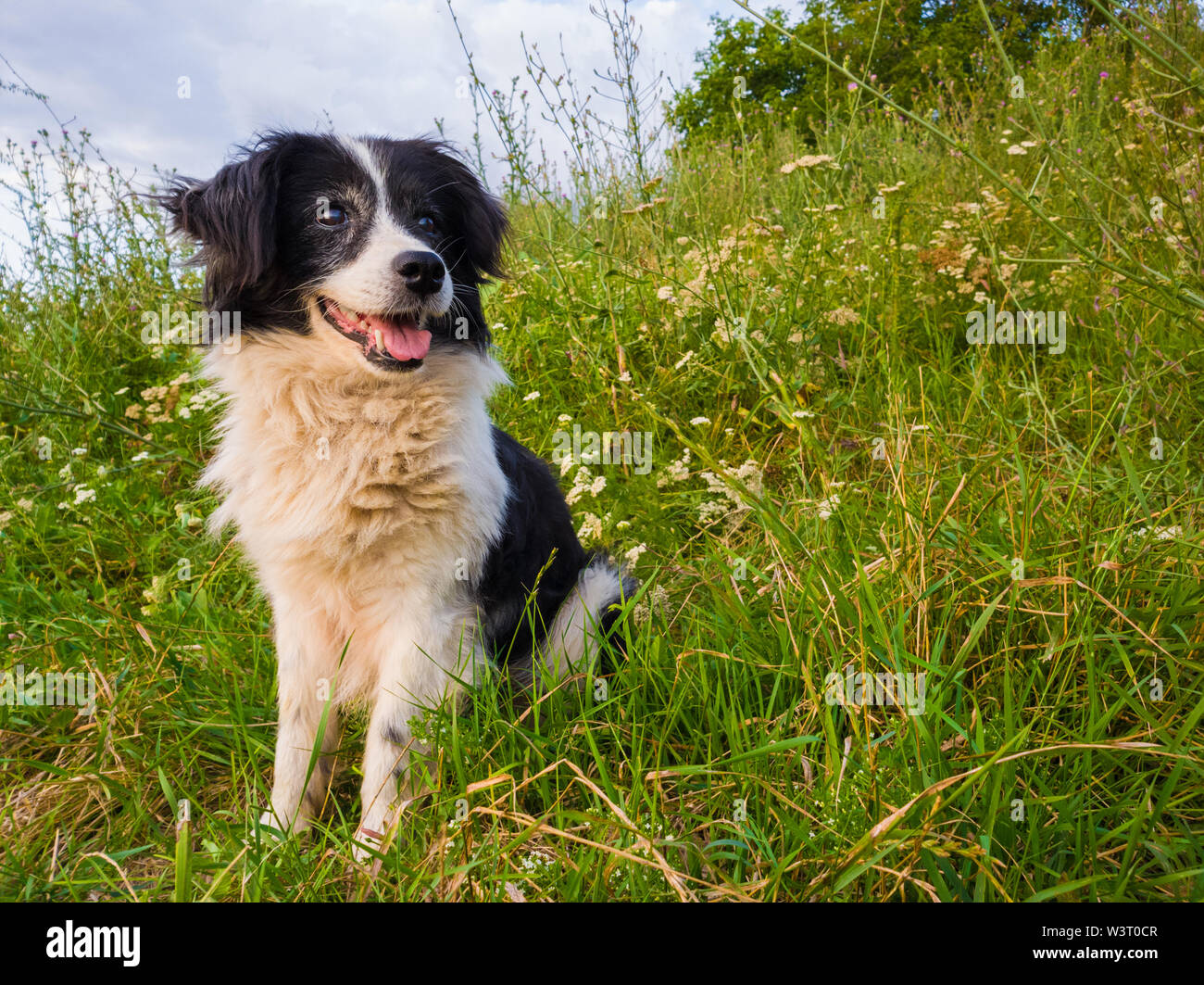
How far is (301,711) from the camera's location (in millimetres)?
2191

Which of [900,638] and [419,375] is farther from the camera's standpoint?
[419,375]

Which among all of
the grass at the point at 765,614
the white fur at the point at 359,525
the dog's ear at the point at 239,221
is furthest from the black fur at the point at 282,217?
the grass at the point at 765,614

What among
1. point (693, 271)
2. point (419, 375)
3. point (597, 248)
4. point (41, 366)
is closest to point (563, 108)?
point (597, 248)

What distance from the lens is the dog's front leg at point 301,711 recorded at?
2129mm

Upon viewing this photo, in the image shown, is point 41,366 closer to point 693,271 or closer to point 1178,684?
point 693,271

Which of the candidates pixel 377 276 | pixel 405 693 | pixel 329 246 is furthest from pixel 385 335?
pixel 405 693

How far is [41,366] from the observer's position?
4301mm

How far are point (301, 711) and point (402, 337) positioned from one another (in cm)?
107

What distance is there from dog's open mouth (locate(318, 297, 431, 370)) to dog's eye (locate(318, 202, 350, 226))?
0.78 feet

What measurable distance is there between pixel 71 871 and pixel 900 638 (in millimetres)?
1924

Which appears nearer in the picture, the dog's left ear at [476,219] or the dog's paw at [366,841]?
the dog's paw at [366,841]

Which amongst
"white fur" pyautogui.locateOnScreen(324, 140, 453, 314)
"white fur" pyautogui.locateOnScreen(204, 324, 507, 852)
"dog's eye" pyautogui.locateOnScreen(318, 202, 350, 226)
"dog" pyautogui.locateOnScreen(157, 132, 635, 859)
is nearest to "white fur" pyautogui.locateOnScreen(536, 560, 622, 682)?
"dog" pyautogui.locateOnScreen(157, 132, 635, 859)

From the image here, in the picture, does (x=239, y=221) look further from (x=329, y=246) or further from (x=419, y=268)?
(x=419, y=268)

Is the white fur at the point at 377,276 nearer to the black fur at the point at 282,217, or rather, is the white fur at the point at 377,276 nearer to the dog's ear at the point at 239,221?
the black fur at the point at 282,217
